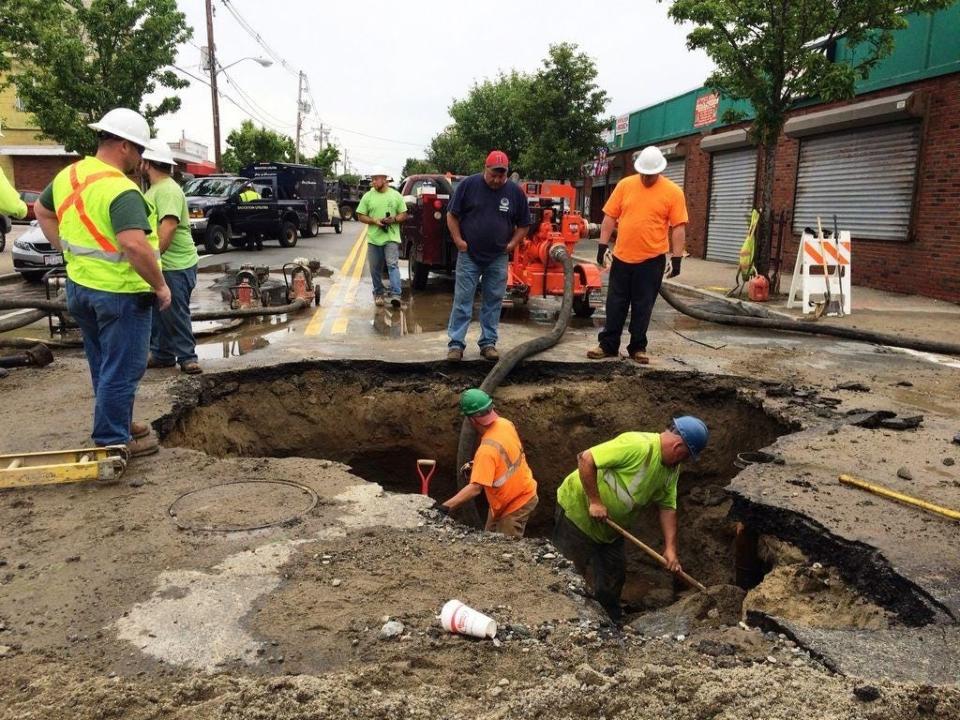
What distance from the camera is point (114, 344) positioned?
13.7ft

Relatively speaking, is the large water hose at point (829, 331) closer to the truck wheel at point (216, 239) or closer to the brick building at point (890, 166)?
the brick building at point (890, 166)

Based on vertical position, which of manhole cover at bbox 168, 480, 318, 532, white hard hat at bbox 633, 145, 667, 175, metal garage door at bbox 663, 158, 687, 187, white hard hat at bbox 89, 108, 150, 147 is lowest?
manhole cover at bbox 168, 480, 318, 532

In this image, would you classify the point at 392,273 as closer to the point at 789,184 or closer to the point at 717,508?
the point at 717,508

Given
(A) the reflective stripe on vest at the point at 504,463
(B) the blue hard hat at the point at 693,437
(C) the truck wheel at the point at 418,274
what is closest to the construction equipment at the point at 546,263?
(C) the truck wheel at the point at 418,274

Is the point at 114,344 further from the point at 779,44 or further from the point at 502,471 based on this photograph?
the point at 779,44

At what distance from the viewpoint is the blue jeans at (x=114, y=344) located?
4156mm

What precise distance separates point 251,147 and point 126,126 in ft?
162

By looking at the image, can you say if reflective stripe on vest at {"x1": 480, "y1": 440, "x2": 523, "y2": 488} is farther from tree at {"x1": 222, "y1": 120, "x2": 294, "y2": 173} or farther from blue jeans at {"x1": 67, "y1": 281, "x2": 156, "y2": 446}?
tree at {"x1": 222, "y1": 120, "x2": 294, "y2": 173}

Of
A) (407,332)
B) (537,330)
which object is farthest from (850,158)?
(407,332)

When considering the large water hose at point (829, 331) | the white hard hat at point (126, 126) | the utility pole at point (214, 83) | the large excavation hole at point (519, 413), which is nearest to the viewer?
the white hard hat at point (126, 126)

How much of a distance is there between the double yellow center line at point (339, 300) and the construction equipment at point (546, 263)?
2.28 m

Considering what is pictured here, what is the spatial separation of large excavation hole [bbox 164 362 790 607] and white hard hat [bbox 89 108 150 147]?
259 cm

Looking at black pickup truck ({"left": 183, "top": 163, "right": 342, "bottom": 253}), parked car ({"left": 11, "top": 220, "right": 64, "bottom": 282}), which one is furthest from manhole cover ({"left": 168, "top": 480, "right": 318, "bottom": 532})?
black pickup truck ({"left": 183, "top": 163, "right": 342, "bottom": 253})

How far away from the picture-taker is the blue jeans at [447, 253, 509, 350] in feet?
22.5
